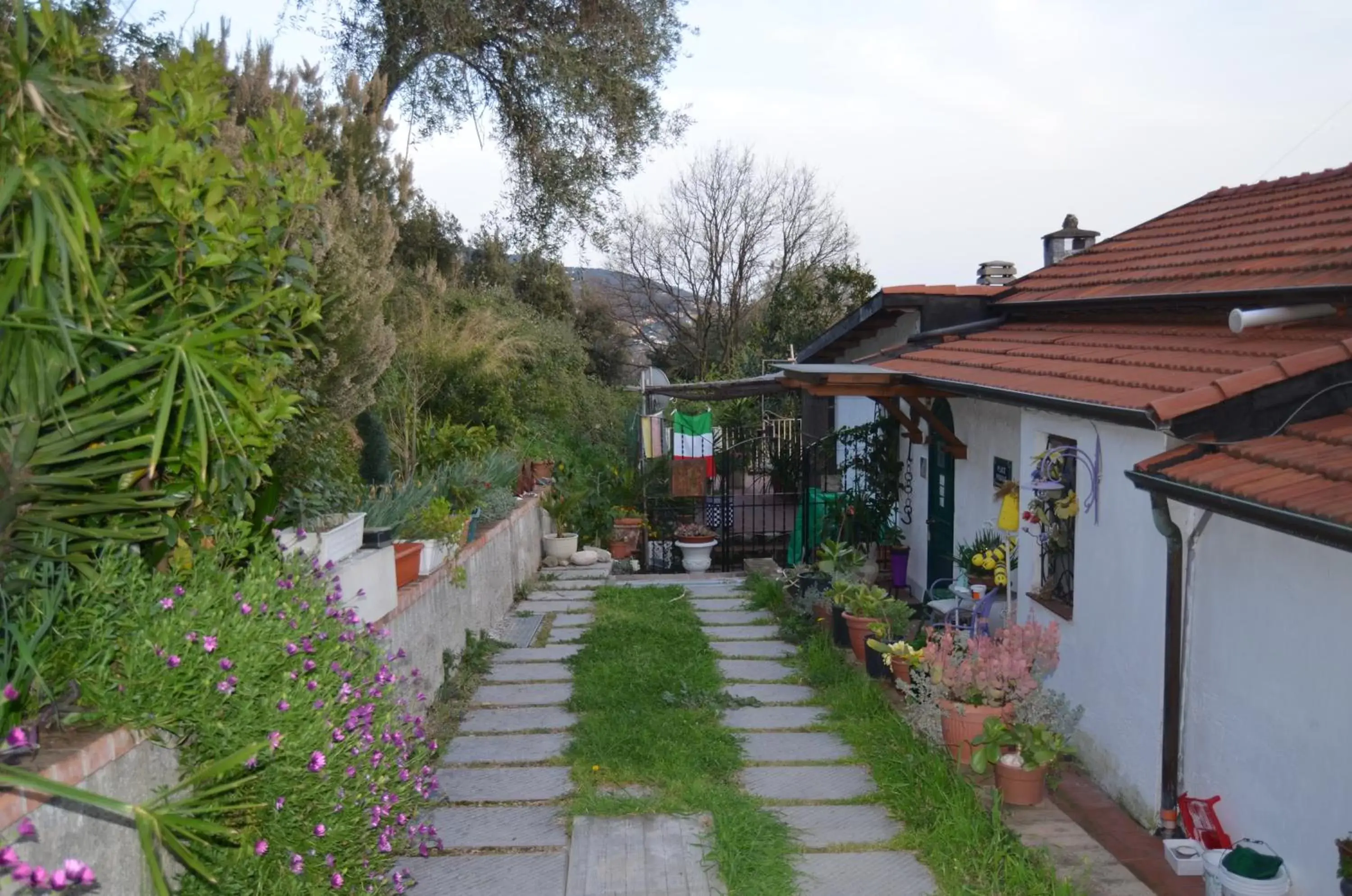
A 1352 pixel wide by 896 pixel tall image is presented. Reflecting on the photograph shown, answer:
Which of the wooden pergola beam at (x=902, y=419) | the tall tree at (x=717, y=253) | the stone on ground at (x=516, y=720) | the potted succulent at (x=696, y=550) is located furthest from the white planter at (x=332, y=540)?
the tall tree at (x=717, y=253)

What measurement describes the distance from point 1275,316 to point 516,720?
16.6 feet

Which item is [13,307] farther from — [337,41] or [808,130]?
[808,130]

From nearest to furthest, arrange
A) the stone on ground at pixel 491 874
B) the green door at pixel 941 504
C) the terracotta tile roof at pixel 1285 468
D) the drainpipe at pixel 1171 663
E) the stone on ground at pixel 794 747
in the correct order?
1. the terracotta tile roof at pixel 1285 468
2. the stone on ground at pixel 491 874
3. the drainpipe at pixel 1171 663
4. the stone on ground at pixel 794 747
5. the green door at pixel 941 504

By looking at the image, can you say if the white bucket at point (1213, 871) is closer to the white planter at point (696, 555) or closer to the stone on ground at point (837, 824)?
the stone on ground at point (837, 824)

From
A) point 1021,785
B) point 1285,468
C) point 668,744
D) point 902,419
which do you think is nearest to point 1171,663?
point 1021,785

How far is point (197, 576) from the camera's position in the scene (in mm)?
3049

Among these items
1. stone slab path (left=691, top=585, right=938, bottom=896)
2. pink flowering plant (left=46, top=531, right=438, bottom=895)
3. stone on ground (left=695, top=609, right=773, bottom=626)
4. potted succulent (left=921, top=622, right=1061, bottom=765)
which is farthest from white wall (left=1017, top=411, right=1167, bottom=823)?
stone on ground (left=695, top=609, right=773, bottom=626)

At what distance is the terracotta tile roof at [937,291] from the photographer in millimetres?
9438

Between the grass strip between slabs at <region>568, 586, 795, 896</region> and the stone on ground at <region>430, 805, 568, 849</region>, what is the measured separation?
7.0 inches

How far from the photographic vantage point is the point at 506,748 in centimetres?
579

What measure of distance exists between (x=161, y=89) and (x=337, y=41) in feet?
33.3

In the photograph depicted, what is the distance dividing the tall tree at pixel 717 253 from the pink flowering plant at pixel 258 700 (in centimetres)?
2788

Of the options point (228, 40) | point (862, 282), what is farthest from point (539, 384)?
point (862, 282)

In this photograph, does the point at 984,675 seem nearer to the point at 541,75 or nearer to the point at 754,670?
the point at 754,670
